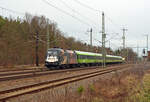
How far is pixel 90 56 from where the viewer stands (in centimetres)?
4862

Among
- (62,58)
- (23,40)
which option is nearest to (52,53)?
(62,58)

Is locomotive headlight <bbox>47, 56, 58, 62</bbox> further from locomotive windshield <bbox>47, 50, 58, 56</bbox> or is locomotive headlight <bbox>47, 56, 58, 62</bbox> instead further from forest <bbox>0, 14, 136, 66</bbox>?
forest <bbox>0, 14, 136, 66</bbox>

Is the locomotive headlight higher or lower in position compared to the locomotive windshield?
lower

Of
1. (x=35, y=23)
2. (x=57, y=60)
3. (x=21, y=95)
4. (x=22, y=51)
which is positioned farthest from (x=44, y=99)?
(x=35, y=23)

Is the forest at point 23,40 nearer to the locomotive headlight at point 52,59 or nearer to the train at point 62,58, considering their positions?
the train at point 62,58

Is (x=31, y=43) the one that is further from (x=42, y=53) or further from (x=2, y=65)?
(x=2, y=65)

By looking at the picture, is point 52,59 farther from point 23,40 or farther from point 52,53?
point 23,40

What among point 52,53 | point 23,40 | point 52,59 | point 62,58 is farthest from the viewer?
point 23,40

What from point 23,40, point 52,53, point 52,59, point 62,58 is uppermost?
point 23,40

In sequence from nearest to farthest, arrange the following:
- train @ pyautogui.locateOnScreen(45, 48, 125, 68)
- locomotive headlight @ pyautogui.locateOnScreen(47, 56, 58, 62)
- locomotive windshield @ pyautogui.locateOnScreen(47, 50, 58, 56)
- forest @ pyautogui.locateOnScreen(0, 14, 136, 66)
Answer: locomotive headlight @ pyautogui.locateOnScreen(47, 56, 58, 62) → train @ pyautogui.locateOnScreen(45, 48, 125, 68) → locomotive windshield @ pyautogui.locateOnScreen(47, 50, 58, 56) → forest @ pyautogui.locateOnScreen(0, 14, 136, 66)

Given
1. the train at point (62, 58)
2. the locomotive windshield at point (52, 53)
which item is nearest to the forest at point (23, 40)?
the train at point (62, 58)

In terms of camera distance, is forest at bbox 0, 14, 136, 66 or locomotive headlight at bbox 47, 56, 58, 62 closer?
locomotive headlight at bbox 47, 56, 58, 62

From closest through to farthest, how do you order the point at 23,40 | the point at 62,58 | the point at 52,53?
the point at 52,53, the point at 62,58, the point at 23,40

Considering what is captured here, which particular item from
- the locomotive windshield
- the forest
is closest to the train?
the locomotive windshield
